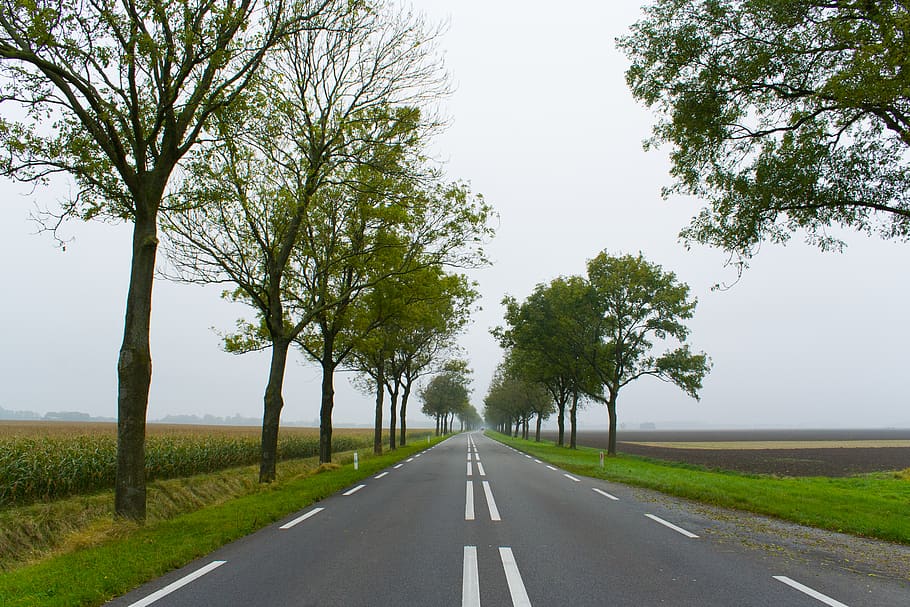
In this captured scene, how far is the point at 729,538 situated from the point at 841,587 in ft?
8.72

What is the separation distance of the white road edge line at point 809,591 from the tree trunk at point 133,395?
385 inches

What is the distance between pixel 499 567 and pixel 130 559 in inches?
180

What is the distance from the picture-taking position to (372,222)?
19922mm

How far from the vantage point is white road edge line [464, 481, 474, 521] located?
9680 mm

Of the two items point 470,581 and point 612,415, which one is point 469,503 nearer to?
point 470,581

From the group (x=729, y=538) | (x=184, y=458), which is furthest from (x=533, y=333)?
(x=729, y=538)

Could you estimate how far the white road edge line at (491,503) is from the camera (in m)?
9.60

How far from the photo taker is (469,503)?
11.3m

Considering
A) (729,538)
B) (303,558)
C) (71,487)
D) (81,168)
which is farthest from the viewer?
(71,487)

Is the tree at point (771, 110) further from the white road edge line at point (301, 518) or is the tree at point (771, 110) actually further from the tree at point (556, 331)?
the tree at point (556, 331)

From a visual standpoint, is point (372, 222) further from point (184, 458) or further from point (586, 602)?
point (586, 602)

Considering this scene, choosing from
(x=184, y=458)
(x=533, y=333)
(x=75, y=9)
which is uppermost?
(x=75, y=9)

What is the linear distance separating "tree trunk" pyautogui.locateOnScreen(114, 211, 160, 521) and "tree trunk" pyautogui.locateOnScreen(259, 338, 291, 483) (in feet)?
20.6

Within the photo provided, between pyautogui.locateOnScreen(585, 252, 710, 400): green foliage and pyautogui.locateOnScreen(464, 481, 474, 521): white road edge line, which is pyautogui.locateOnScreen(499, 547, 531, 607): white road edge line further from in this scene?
pyautogui.locateOnScreen(585, 252, 710, 400): green foliage
